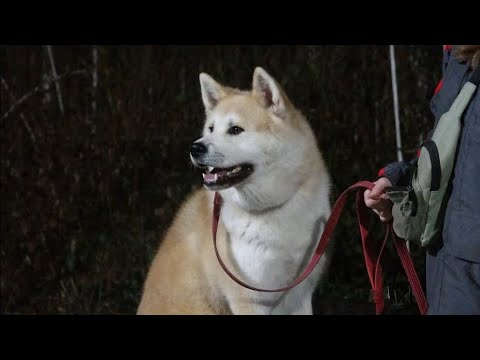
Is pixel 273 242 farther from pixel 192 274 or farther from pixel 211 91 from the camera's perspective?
pixel 211 91

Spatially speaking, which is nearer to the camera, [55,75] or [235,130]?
[235,130]

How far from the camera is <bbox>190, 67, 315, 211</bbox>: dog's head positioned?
10.7 ft

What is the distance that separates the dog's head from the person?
1230 mm

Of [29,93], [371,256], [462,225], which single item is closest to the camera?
[462,225]

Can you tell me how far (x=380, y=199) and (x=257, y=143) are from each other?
1001 mm

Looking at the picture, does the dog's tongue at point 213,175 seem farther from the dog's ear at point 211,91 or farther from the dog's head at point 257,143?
the dog's ear at point 211,91

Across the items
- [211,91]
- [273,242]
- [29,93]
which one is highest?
Answer: [211,91]

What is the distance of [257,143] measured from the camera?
10.9ft

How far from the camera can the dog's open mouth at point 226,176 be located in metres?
3.21

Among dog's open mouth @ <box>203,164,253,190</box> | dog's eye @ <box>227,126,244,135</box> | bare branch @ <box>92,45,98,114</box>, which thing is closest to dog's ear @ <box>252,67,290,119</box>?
dog's eye @ <box>227,126,244,135</box>

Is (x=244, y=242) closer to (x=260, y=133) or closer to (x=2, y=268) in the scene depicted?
(x=260, y=133)

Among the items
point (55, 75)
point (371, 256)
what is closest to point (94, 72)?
point (55, 75)

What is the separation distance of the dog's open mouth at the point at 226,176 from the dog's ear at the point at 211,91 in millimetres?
489

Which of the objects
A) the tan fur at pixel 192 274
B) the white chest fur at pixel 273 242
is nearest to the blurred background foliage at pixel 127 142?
the tan fur at pixel 192 274
